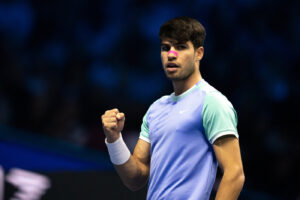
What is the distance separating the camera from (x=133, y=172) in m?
2.62

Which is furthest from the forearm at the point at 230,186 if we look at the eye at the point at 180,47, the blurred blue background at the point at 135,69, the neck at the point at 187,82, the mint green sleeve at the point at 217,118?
the blurred blue background at the point at 135,69

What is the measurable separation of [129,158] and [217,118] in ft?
1.76

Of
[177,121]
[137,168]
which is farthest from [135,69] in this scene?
[177,121]

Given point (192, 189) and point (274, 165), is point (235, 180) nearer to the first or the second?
point (192, 189)

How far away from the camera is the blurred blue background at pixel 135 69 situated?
6156 millimetres

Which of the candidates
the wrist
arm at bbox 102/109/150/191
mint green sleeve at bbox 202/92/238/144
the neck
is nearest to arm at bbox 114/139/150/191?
arm at bbox 102/109/150/191

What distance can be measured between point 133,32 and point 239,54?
136cm

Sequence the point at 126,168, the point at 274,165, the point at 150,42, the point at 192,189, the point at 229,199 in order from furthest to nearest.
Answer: the point at 150,42
the point at 274,165
the point at 126,168
the point at 192,189
the point at 229,199

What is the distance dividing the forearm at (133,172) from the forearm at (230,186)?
52 cm

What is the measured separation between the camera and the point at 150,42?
22.9 feet

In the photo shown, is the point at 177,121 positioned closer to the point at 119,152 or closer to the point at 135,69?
the point at 119,152

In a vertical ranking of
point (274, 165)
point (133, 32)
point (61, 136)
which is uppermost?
point (133, 32)

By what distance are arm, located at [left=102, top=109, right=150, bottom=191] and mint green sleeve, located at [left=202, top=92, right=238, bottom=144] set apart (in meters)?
0.40

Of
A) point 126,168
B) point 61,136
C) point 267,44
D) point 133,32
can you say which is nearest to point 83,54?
point 133,32
